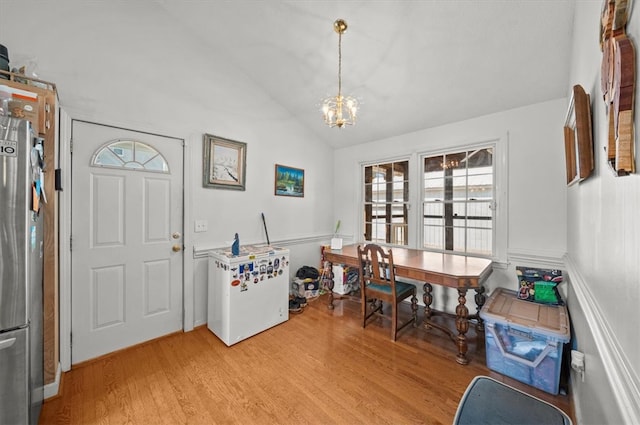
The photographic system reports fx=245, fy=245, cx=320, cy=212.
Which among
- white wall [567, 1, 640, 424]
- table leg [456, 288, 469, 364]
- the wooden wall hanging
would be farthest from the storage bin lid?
the wooden wall hanging

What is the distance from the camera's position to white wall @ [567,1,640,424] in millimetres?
602

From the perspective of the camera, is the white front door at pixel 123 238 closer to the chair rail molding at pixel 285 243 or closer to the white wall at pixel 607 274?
the chair rail molding at pixel 285 243

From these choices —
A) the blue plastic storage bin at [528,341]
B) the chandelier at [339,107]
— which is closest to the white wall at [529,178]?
the blue plastic storage bin at [528,341]

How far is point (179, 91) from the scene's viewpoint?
2533mm

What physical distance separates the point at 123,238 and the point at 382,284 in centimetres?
252

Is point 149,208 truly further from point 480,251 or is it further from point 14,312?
point 480,251

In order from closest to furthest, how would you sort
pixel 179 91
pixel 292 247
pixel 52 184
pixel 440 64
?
pixel 52 184, pixel 440 64, pixel 179 91, pixel 292 247

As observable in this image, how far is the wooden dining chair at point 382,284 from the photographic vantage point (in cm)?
243

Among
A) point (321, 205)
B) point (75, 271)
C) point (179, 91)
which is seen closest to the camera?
point (75, 271)

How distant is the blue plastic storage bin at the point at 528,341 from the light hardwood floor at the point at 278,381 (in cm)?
9

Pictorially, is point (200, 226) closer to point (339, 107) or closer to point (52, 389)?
point (52, 389)

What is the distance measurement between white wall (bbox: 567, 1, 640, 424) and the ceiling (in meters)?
0.63

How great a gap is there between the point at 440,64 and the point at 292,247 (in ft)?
9.13

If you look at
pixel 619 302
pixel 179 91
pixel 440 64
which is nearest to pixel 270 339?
pixel 619 302
